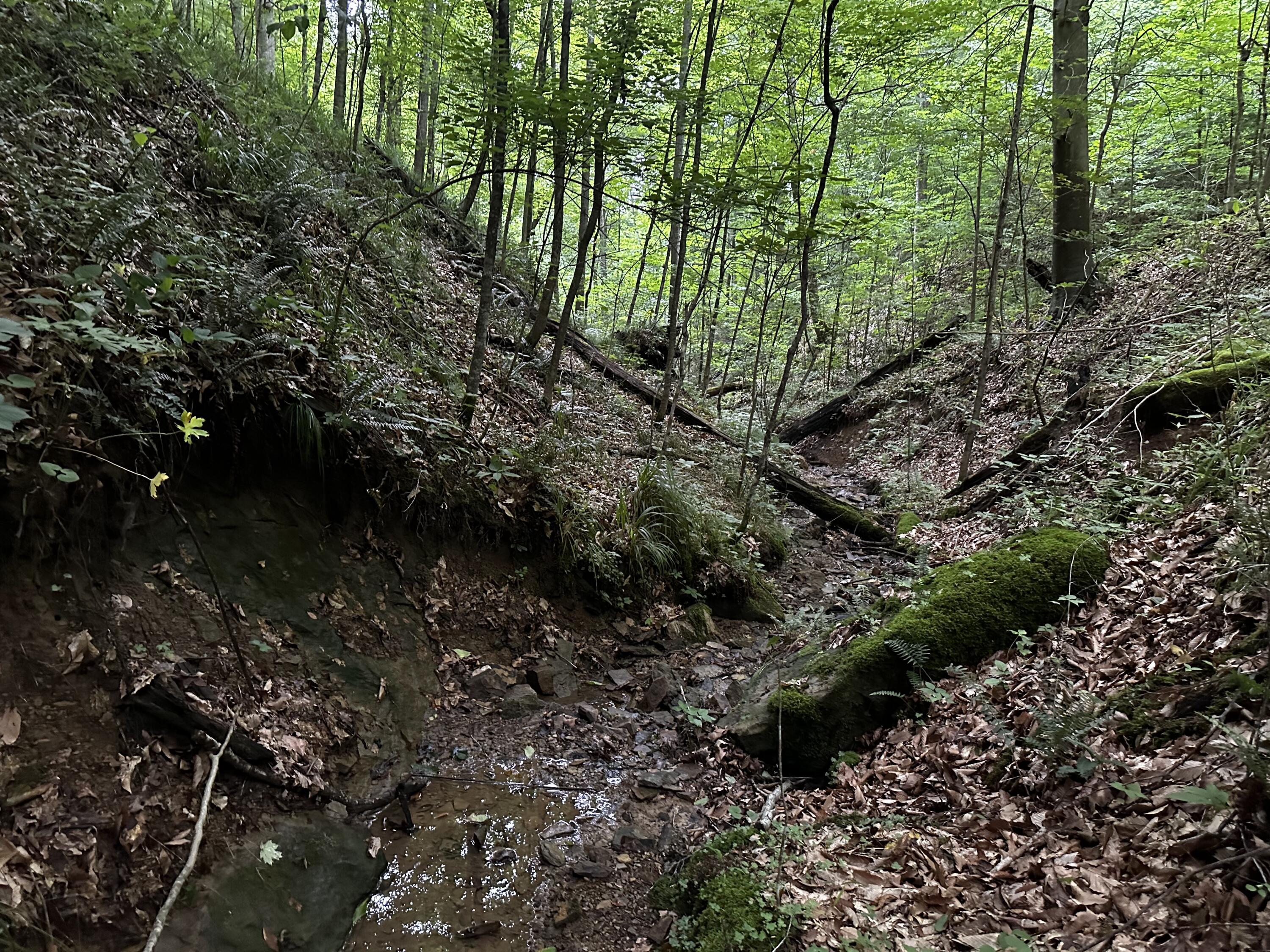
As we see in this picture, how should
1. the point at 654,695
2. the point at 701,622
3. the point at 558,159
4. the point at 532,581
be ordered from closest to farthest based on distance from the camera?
the point at 654,695
the point at 532,581
the point at 558,159
the point at 701,622

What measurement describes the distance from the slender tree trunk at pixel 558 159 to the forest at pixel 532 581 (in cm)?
Result: 10

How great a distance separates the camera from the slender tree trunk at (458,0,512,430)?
5.93 m

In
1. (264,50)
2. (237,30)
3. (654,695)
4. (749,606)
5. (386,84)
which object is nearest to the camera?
(654,695)

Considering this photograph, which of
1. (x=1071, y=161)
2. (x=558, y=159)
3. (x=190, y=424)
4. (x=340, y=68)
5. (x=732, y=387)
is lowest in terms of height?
(x=190, y=424)

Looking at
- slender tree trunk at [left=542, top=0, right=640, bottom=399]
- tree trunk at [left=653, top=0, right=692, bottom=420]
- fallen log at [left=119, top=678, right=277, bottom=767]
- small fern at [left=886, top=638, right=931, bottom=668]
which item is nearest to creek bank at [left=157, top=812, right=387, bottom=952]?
fallen log at [left=119, top=678, right=277, bottom=767]

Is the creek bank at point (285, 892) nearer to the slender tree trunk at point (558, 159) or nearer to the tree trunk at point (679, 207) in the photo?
the slender tree trunk at point (558, 159)

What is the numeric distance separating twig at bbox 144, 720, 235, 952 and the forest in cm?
5

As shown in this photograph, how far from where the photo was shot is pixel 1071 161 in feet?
38.6

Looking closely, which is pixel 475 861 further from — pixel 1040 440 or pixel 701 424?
pixel 701 424

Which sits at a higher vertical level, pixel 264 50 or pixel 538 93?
pixel 264 50

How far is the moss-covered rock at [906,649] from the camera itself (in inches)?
179

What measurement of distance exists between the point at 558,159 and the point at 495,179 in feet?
2.91

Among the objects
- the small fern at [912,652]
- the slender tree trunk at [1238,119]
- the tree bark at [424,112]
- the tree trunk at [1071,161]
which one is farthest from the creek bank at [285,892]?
the slender tree trunk at [1238,119]

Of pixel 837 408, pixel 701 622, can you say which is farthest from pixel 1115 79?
pixel 701 622
